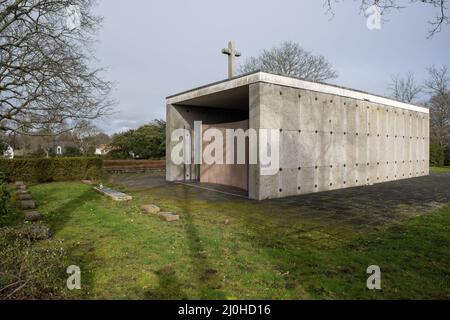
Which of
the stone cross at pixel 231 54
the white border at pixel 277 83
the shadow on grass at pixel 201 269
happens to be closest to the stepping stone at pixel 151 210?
the shadow on grass at pixel 201 269

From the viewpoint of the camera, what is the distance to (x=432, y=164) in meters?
27.7

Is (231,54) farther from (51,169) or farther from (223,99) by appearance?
(51,169)

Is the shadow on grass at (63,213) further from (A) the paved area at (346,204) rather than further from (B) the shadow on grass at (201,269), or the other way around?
(B) the shadow on grass at (201,269)

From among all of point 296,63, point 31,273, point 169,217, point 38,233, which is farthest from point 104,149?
point 31,273

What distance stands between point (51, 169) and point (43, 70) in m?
9.19

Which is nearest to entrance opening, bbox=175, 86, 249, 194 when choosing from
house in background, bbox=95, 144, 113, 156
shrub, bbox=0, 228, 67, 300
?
shrub, bbox=0, 228, 67, 300

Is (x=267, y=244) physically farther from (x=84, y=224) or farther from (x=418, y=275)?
(x=84, y=224)

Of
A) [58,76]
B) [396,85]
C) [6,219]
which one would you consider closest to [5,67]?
[58,76]

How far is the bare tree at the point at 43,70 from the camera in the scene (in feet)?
23.8

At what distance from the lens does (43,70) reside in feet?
23.7

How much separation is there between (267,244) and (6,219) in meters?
5.81

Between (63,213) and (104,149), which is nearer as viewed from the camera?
(63,213)

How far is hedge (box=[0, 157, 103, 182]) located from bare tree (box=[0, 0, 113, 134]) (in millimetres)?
6980
